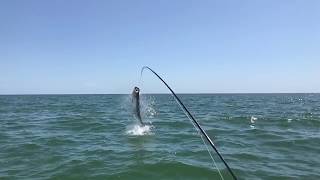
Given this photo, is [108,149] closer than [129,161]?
No

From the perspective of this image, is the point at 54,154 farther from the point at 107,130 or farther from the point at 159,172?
the point at 107,130

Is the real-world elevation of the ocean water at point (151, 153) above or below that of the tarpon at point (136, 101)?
below

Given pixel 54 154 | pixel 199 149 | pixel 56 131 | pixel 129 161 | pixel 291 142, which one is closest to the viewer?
pixel 129 161

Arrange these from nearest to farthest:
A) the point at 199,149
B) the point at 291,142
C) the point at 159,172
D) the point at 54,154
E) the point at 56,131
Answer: the point at 159,172 → the point at 54,154 → the point at 199,149 → the point at 291,142 → the point at 56,131

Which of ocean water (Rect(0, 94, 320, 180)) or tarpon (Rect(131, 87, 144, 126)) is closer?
ocean water (Rect(0, 94, 320, 180))

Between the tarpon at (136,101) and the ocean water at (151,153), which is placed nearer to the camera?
the ocean water at (151,153)

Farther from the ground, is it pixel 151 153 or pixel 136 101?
pixel 136 101

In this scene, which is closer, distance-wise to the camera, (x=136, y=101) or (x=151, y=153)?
(x=136, y=101)

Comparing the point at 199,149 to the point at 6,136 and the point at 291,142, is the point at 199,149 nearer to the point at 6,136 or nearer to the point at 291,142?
the point at 291,142

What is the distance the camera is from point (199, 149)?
15.8 metres

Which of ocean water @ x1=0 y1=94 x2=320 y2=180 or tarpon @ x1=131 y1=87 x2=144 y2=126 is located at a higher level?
tarpon @ x1=131 y1=87 x2=144 y2=126

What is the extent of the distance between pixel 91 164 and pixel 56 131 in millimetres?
10110

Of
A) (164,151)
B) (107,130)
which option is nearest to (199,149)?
(164,151)

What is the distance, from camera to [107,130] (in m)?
22.7
